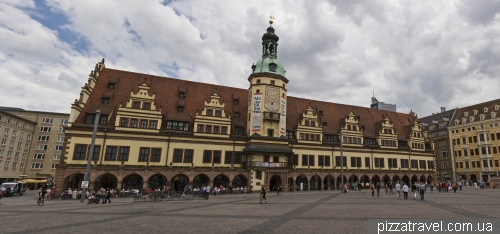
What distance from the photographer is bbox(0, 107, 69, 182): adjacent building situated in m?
69.2

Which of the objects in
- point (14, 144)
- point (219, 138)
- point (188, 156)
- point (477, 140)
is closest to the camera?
point (188, 156)

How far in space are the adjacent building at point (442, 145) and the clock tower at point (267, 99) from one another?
167ft

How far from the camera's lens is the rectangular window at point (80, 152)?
36.4m

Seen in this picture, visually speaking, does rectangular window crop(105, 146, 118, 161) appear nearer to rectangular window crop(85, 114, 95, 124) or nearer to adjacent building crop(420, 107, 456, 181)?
rectangular window crop(85, 114, 95, 124)

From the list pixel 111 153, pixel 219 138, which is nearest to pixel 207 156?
pixel 219 138

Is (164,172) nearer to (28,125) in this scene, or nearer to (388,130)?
(388,130)

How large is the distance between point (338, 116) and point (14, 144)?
74.7m

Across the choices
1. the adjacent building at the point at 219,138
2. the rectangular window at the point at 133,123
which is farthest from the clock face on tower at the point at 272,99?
the rectangular window at the point at 133,123

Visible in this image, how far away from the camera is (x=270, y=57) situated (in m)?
50.0

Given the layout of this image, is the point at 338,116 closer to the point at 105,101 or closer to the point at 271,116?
the point at 271,116

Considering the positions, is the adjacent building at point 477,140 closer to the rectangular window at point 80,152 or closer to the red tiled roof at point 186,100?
the red tiled roof at point 186,100

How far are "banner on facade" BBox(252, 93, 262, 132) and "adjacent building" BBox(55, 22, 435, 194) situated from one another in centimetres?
17

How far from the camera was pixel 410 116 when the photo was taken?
2655 inches

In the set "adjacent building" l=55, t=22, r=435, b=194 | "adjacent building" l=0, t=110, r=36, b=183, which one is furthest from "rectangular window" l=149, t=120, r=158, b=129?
"adjacent building" l=0, t=110, r=36, b=183
